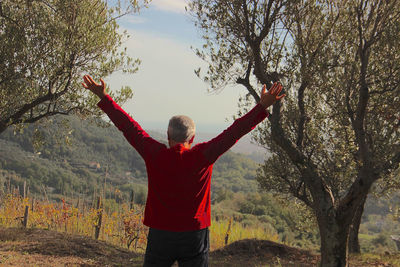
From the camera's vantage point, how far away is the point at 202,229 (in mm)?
3605

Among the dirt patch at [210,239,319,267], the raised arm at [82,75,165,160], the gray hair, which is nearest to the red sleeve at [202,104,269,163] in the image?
the gray hair

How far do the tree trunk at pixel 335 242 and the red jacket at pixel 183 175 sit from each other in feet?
25.3

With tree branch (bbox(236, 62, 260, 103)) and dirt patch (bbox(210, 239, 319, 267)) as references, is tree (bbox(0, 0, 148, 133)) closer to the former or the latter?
tree branch (bbox(236, 62, 260, 103))

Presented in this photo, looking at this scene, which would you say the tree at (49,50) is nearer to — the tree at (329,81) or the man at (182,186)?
the tree at (329,81)

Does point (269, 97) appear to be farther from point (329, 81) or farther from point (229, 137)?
point (329, 81)

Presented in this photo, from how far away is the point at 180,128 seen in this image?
3.52 meters

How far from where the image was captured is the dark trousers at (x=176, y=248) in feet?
11.5

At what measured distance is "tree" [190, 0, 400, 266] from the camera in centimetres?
1006

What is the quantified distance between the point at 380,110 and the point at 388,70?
144 cm

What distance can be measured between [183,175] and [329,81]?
1108 cm

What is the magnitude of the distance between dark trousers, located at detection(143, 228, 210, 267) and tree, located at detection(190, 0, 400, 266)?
24.0ft

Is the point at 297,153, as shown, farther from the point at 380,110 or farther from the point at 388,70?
the point at 388,70

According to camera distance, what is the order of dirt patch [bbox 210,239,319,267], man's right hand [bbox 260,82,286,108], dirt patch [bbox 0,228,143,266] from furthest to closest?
dirt patch [bbox 210,239,319,267], dirt patch [bbox 0,228,143,266], man's right hand [bbox 260,82,286,108]

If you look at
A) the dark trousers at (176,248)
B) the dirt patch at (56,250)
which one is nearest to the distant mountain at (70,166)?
the dirt patch at (56,250)
